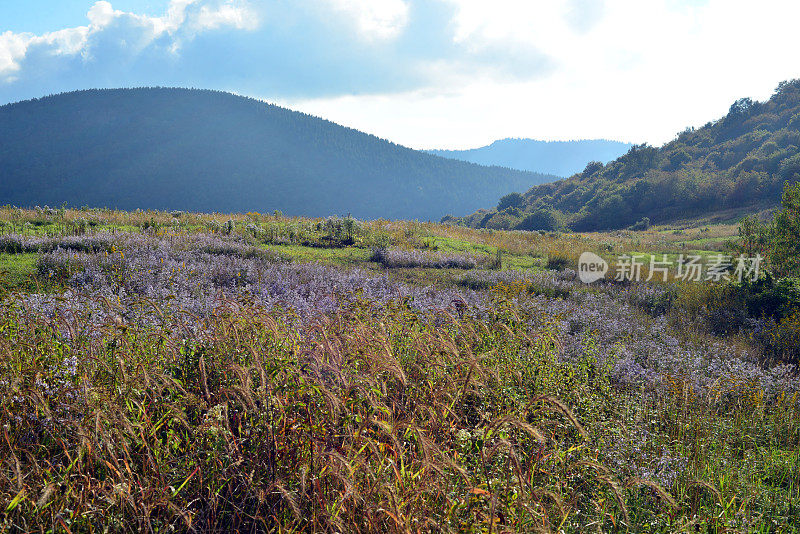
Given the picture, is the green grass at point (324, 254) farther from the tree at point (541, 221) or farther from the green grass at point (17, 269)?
the tree at point (541, 221)

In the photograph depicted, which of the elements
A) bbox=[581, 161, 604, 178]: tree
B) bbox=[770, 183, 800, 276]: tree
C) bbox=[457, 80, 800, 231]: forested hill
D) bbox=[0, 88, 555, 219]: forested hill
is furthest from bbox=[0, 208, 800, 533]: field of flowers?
bbox=[0, 88, 555, 219]: forested hill

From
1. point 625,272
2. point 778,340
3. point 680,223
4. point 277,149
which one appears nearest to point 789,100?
point 680,223

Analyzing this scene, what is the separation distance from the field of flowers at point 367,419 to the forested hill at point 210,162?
11947 cm

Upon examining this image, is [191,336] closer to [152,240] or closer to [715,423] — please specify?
[715,423]

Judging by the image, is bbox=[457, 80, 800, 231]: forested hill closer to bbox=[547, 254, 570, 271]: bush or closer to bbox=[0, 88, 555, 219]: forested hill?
bbox=[547, 254, 570, 271]: bush

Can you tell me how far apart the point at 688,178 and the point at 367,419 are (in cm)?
7821

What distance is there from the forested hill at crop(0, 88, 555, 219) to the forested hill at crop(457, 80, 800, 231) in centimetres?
6072

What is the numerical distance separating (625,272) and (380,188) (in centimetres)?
15019

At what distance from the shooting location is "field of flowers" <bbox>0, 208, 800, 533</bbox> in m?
2.21

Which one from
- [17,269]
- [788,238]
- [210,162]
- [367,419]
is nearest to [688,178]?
[788,238]

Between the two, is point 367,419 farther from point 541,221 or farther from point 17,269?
point 541,221

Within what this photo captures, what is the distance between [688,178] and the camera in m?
66.1

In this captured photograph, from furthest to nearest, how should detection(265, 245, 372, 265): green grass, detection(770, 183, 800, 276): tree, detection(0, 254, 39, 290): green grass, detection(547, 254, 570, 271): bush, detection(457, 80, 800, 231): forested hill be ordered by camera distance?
detection(457, 80, 800, 231): forested hill, detection(547, 254, 570, 271): bush, detection(265, 245, 372, 265): green grass, detection(770, 183, 800, 276): tree, detection(0, 254, 39, 290): green grass

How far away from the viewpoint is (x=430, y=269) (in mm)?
A: 12570
